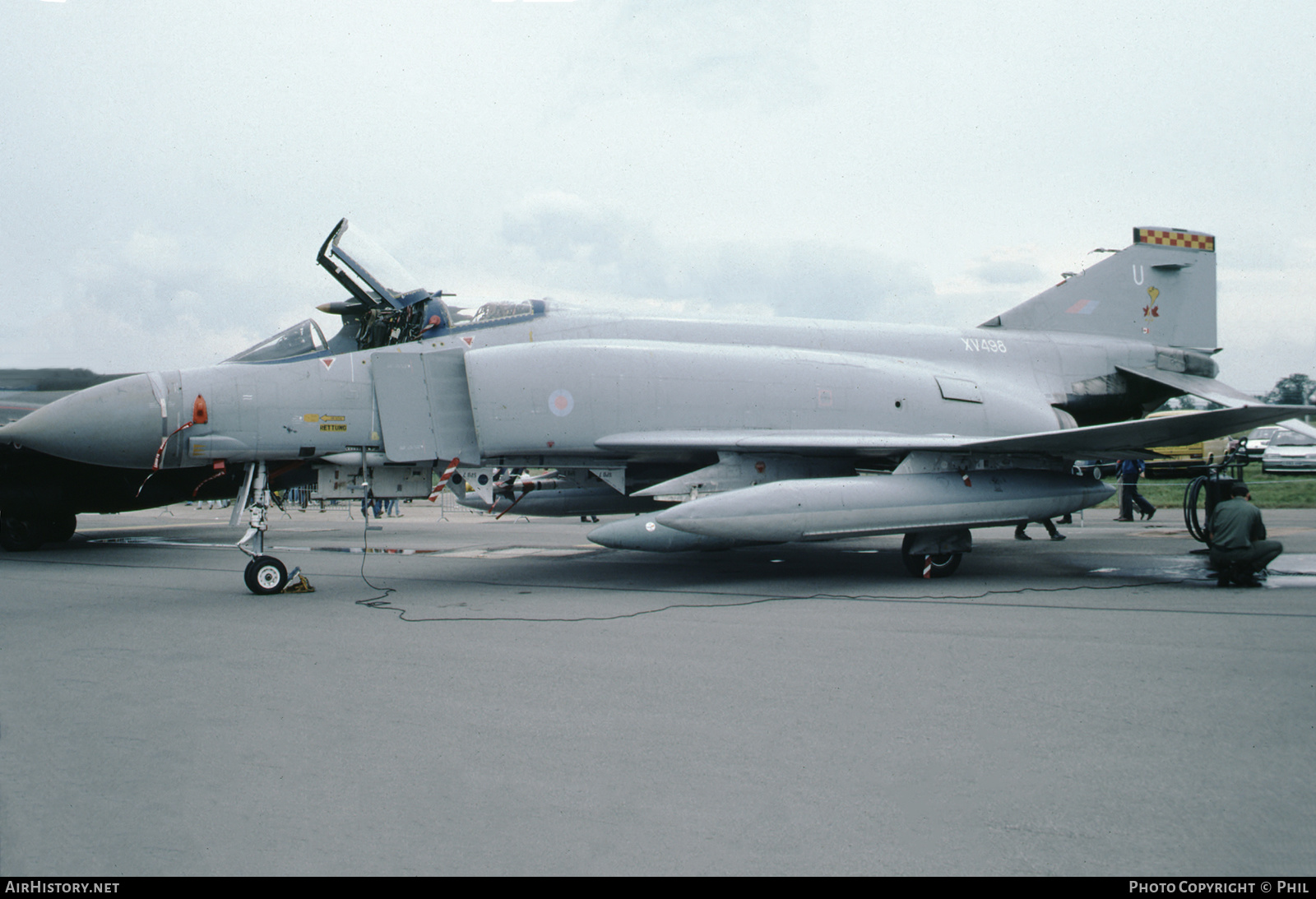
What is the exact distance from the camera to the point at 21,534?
13.3m

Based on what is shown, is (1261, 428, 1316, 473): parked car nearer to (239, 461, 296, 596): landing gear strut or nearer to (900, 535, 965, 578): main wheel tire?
(900, 535, 965, 578): main wheel tire

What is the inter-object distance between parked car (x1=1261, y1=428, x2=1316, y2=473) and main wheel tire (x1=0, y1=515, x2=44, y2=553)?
3312 centimetres

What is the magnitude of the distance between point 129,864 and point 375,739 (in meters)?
1.24

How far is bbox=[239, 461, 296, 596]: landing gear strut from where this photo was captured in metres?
8.27

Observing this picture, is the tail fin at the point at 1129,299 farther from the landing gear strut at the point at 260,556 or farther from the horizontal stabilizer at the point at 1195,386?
the landing gear strut at the point at 260,556

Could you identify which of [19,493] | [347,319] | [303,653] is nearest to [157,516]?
[19,493]

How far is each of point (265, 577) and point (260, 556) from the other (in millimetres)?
220

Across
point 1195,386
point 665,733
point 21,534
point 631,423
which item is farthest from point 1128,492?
point 21,534

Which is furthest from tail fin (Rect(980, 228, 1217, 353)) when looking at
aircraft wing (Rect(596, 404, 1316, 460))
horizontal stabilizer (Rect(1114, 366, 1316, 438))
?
aircraft wing (Rect(596, 404, 1316, 460))

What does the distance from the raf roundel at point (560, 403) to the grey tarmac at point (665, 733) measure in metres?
2.05

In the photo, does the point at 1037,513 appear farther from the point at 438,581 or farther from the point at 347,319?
the point at 347,319

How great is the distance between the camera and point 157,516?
27.2 meters

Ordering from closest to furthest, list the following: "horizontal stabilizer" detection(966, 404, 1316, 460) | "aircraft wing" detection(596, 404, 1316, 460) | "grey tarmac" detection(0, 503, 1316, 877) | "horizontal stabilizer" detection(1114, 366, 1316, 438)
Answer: "grey tarmac" detection(0, 503, 1316, 877) < "horizontal stabilizer" detection(966, 404, 1316, 460) < "aircraft wing" detection(596, 404, 1316, 460) < "horizontal stabilizer" detection(1114, 366, 1316, 438)

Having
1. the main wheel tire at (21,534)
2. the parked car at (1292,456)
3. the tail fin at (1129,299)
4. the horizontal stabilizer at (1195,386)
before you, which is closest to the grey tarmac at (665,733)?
the horizontal stabilizer at (1195,386)
